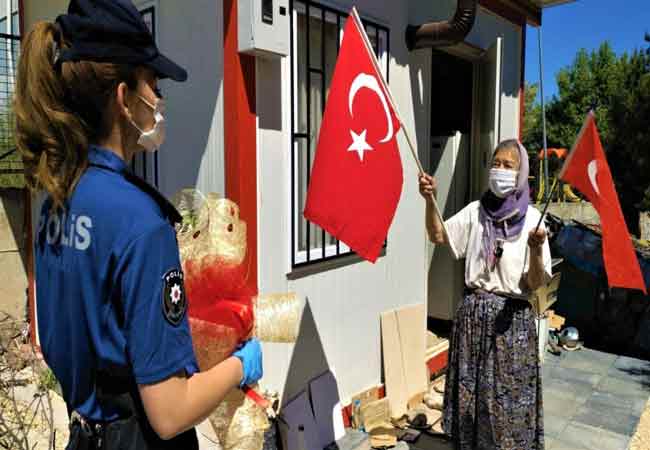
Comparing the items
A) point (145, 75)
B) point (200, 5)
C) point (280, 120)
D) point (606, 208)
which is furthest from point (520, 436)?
point (200, 5)

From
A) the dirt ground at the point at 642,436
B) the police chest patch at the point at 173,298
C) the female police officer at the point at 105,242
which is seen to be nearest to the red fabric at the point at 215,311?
the female police officer at the point at 105,242

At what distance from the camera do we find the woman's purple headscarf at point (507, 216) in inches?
112

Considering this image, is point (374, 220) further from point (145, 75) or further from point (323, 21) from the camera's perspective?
point (145, 75)

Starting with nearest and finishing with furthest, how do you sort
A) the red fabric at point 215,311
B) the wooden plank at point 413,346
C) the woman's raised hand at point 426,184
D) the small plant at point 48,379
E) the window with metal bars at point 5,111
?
the red fabric at point 215,311 → the woman's raised hand at point 426,184 → the small plant at point 48,379 → the wooden plank at point 413,346 → the window with metal bars at point 5,111

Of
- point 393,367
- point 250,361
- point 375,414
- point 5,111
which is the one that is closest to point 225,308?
point 250,361

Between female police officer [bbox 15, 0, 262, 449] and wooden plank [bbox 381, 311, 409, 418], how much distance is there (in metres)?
3.03

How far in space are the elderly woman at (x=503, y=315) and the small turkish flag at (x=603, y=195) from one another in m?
0.27

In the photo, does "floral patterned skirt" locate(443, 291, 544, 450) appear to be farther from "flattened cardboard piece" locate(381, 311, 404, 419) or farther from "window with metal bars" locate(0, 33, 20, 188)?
"window with metal bars" locate(0, 33, 20, 188)

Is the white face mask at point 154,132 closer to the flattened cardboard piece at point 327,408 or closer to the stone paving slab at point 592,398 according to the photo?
the flattened cardboard piece at point 327,408

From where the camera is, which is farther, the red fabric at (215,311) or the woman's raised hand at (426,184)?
the woman's raised hand at (426,184)

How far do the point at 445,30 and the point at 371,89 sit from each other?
160cm

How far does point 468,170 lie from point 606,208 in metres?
2.78

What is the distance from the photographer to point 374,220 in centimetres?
274

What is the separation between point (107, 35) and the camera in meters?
1.06
